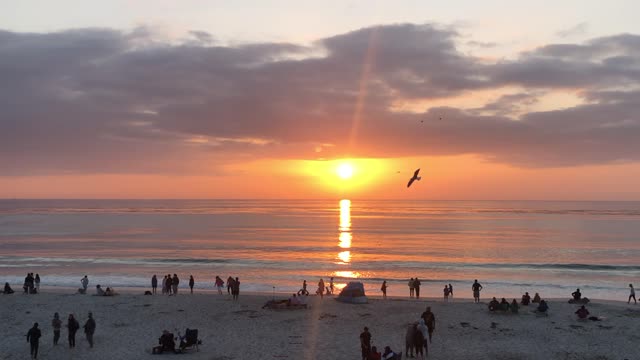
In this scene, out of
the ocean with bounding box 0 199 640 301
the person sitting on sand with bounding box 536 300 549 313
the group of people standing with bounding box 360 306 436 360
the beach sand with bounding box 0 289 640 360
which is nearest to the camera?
the group of people standing with bounding box 360 306 436 360

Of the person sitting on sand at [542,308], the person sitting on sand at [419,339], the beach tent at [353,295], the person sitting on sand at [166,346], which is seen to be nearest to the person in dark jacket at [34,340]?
the person sitting on sand at [166,346]

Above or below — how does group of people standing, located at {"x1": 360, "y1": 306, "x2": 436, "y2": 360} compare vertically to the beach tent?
below

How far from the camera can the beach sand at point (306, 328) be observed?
75.4 ft

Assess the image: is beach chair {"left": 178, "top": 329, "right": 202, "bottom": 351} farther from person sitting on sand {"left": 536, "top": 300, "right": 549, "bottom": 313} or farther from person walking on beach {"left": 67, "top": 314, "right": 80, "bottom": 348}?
person sitting on sand {"left": 536, "top": 300, "right": 549, "bottom": 313}

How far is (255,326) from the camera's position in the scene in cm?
2730

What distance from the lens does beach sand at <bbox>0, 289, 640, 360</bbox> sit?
75.4ft

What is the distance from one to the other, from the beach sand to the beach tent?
A: 613mm

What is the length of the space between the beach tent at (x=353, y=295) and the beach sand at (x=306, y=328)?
0.61 meters

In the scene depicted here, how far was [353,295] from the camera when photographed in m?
33.0

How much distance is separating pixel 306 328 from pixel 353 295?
6640 millimetres

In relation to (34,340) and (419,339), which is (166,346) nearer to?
(34,340)

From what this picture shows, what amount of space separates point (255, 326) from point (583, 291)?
2904 centimetres

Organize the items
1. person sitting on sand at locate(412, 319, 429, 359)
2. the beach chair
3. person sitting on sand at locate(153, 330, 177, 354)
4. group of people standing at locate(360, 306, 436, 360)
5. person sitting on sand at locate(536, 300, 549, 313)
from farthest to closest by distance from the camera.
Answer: person sitting on sand at locate(536, 300, 549, 313), the beach chair, person sitting on sand at locate(153, 330, 177, 354), person sitting on sand at locate(412, 319, 429, 359), group of people standing at locate(360, 306, 436, 360)

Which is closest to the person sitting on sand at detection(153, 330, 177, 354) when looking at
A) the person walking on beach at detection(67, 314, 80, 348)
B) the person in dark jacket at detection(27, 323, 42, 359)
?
the person walking on beach at detection(67, 314, 80, 348)
